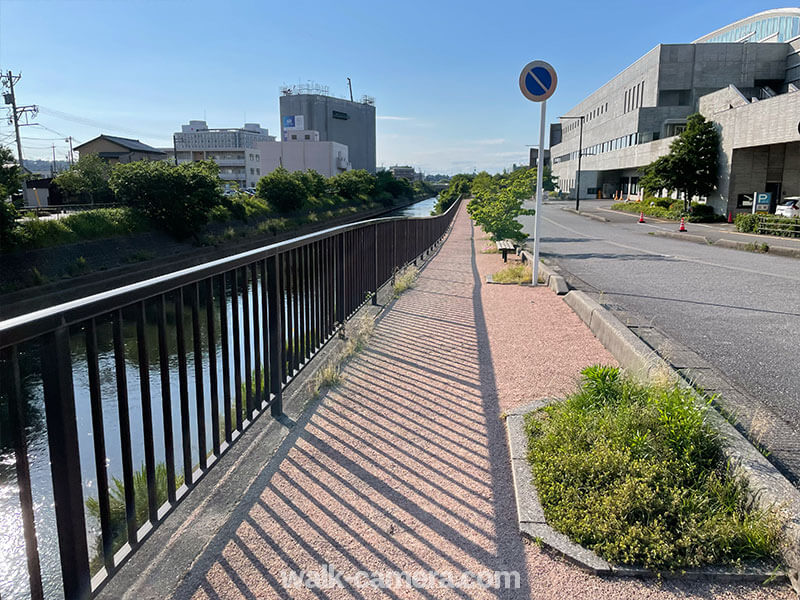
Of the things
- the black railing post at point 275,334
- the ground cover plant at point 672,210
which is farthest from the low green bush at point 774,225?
the black railing post at point 275,334

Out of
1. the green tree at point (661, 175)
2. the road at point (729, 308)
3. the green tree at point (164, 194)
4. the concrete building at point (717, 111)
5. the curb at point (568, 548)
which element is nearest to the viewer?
the curb at point (568, 548)

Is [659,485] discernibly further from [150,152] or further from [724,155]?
[150,152]

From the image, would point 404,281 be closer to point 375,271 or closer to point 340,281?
point 375,271

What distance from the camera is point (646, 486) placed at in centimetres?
261

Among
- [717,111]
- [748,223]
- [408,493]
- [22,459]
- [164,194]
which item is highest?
[717,111]

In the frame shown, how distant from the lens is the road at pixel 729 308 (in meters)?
4.17

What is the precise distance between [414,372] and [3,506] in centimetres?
403

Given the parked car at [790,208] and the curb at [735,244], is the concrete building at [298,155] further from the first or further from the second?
the curb at [735,244]

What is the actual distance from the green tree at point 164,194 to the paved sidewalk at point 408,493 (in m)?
24.5

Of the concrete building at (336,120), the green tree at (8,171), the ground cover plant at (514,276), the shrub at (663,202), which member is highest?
the concrete building at (336,120)

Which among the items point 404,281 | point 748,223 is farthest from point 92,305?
point 748,223

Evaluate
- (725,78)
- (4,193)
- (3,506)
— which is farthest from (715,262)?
(725,78)

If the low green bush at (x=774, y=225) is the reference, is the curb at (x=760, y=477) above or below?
below

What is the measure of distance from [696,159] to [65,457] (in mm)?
39690
